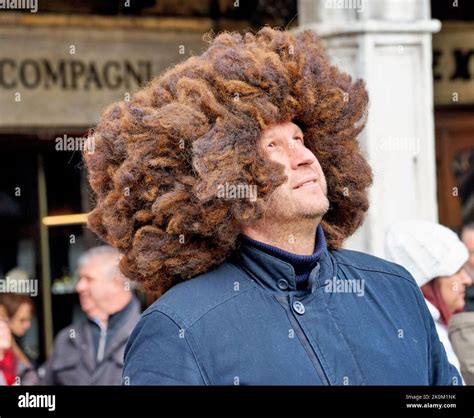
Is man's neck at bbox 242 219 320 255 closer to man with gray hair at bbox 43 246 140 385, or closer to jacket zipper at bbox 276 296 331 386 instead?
jacket zipper at bbox 276 296 331 386

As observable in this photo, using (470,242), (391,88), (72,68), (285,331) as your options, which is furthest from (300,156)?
(72,68)

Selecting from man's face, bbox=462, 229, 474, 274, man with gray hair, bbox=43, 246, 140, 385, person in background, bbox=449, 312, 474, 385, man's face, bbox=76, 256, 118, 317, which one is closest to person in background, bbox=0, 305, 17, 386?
man with gray hair, bbox=43, 246, 140, 385

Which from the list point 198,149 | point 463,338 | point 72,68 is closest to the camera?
point 198,149

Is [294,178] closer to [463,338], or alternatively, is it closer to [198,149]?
[198,149]

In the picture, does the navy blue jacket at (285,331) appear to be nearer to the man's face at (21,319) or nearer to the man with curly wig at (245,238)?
the man with curly wig at (245,238)

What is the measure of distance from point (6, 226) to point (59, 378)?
1610 millimetres

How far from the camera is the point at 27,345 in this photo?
639 cm

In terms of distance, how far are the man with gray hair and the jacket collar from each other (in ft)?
7.85

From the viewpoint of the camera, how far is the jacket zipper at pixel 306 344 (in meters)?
2.63

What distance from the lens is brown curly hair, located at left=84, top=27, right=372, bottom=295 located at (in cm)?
278

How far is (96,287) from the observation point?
17.6 feet

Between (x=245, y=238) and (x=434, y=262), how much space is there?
62.8 inches

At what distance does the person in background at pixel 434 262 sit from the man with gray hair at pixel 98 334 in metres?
1.33

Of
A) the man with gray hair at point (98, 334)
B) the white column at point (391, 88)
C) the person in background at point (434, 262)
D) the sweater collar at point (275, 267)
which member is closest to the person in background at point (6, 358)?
the man with gray hair at point (98, 334)
